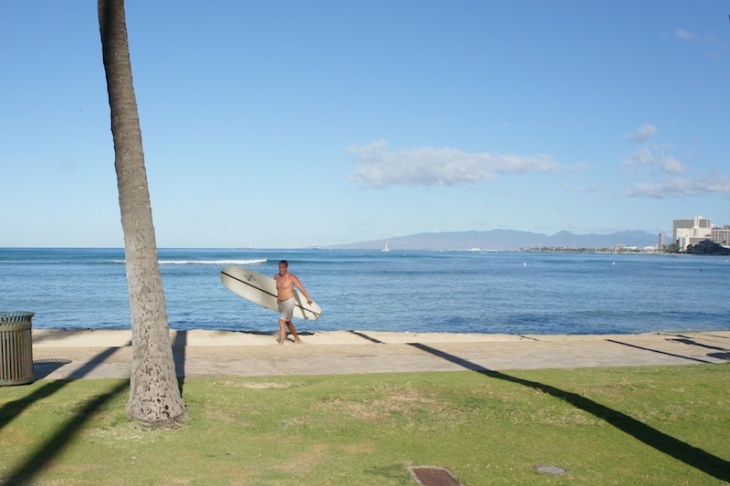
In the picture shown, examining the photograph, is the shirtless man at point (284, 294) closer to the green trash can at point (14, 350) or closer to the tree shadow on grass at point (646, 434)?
the tree shadow on grass at point (646, 434)

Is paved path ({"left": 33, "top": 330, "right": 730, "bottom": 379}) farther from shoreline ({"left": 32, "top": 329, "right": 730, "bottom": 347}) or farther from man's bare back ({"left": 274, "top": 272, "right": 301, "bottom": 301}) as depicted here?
man's bare back ({"left": 274, "top": 272, "right": 301, "bottom": 301})

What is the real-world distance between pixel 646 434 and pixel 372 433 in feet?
8.90

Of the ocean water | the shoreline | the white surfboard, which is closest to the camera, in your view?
the shoreline

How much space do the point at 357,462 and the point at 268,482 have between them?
2.87ft

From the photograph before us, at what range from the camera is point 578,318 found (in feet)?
109

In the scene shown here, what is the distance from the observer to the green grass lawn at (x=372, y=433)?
5.92 meters

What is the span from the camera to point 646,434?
7.28 meters

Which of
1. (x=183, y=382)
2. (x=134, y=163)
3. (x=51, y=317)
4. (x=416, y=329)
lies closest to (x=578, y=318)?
(x=416, y=329)

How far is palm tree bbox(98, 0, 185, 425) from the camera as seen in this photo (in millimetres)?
7281

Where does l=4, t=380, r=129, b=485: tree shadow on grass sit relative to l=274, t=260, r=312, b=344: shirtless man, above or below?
below

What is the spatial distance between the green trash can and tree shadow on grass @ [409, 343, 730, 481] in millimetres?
6074

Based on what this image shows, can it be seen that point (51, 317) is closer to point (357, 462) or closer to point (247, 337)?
point (247, 337)

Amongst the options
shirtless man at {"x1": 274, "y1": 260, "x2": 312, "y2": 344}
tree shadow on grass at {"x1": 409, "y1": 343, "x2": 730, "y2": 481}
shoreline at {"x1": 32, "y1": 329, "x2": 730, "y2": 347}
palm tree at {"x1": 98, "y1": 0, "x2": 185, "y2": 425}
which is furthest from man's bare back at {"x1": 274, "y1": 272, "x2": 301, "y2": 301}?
palm tree at {"x1": 98, "y1": 0, "x2": 185, "y2": 425}

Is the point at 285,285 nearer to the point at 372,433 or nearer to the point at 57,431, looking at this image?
the point at 372,433
